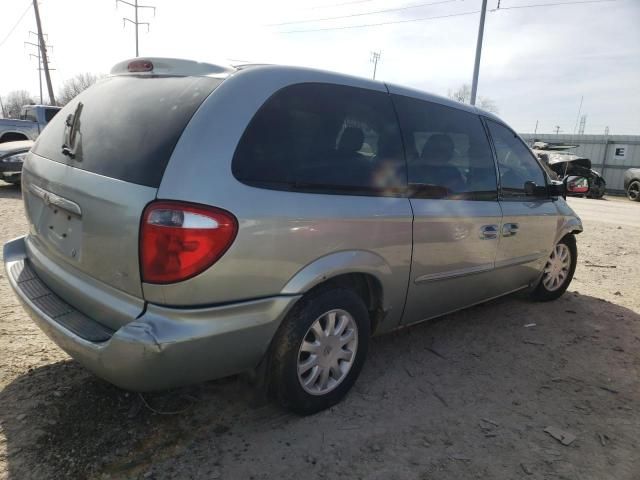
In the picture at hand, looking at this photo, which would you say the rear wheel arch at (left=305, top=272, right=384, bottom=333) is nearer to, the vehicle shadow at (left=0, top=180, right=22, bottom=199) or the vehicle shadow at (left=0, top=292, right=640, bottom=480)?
the vehicle shadow at (left=0, top=292, right=640, bottom=480)

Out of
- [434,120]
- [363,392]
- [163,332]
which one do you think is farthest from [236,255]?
[434,120]

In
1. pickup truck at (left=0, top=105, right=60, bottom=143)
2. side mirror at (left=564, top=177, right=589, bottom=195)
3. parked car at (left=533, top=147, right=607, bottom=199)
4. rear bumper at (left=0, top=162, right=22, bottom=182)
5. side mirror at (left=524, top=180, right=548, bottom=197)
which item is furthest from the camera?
parked car at (left=533, top=147, right=607, bottom=199)

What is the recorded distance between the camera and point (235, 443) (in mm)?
2311

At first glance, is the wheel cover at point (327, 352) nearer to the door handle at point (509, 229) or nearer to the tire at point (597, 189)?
the door handle at point (509, 229)

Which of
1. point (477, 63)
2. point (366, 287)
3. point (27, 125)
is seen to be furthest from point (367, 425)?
point (477, 63)

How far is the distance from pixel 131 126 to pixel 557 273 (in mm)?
4210

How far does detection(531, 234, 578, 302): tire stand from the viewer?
4.55m

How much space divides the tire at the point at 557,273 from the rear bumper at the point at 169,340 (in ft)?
11.0

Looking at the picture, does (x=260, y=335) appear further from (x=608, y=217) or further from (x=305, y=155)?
(x=608, y=217)

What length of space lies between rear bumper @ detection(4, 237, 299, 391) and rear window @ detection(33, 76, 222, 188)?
0.60 metres

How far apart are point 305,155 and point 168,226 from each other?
782 millimetres

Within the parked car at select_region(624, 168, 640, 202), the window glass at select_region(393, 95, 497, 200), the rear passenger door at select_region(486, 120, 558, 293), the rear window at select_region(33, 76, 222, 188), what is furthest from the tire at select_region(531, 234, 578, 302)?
the parked car at select_region(624, 168, 640, 202)

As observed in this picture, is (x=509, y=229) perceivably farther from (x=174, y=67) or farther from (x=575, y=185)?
(x=174, y=67)

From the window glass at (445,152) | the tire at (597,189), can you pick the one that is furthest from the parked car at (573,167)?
the window glass at (445,152)
